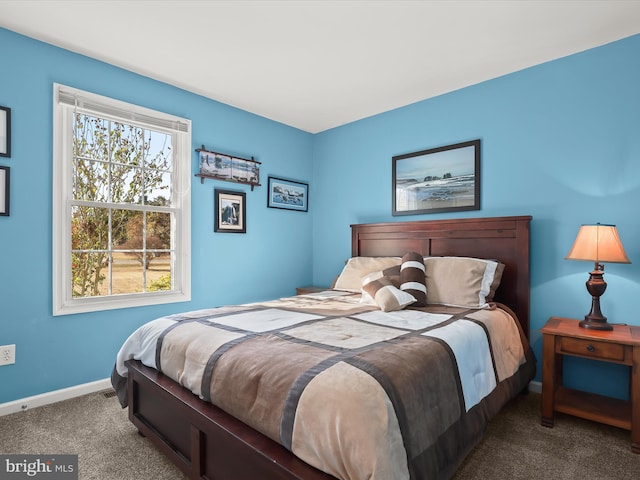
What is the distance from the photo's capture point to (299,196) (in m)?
4.34

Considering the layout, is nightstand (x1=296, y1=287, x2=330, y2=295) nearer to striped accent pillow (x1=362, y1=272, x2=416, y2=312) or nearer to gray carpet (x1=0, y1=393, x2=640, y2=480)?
striped accent pillow (x1=362, y1=272, x2=416, y2=312)

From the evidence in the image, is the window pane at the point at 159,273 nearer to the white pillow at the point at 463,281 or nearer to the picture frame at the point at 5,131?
the picture frame at the point at 5,131

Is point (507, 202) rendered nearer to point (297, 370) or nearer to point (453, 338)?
point (453, 338)

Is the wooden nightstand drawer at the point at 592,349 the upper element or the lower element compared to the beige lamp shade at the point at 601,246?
lower

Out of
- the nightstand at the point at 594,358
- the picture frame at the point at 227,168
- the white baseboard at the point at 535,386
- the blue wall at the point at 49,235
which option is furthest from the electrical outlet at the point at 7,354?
the white baseboard at the point at 535,386

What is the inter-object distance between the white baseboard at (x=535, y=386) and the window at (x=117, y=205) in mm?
2944

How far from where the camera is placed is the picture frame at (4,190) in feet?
7.72

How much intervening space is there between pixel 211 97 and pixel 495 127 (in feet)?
8.47

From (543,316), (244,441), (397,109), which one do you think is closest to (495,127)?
(397,109)

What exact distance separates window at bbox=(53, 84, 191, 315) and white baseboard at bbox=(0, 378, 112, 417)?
56cm

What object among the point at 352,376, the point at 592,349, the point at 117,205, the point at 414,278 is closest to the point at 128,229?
the point at 117,205

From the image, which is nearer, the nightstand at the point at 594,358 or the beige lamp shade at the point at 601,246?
the nightstand at the point at 594,358

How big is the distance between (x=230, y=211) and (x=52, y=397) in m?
2.03

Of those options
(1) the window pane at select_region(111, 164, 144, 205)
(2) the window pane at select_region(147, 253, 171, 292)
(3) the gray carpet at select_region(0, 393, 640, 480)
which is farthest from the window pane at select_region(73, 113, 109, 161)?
(3) the gray carpet at select_region(0, 393, 640, 480)
